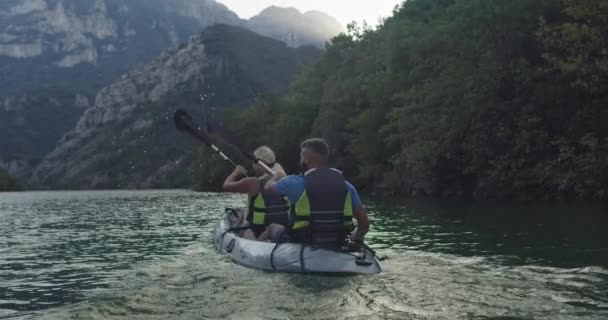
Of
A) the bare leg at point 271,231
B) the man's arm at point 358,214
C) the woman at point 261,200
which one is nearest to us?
the man's arm at point 358,214

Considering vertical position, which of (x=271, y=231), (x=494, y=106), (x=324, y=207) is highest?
(x=494, y=106)

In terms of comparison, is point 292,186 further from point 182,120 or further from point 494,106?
point 494,106

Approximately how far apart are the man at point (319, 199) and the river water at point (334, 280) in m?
0.85

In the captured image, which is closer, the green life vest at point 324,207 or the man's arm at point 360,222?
the green life vest at point 324,207

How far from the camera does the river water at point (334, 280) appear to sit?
298 inches

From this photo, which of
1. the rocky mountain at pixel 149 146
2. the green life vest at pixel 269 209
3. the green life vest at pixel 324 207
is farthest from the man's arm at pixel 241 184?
the rocky mountain at pixel 149 146

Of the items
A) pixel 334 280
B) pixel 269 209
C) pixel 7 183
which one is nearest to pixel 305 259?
pixel 334 280

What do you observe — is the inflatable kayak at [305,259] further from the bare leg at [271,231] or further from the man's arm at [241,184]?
the man's arm at [241,184]

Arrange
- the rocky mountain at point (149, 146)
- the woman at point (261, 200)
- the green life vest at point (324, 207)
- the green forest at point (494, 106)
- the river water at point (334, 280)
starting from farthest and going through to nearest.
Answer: the rocky mountain at point (149, 146) → the green forest at point (494, 106) → the woman at point (261, 200) → the green life vest at point (324, 207) → the river water at point (334, 280)

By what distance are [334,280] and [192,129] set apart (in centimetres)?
711

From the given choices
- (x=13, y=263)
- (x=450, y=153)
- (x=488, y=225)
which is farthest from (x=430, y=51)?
(x=13, y=263)

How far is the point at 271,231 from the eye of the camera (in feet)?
40.8

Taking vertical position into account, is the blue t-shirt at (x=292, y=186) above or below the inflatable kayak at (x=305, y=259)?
above

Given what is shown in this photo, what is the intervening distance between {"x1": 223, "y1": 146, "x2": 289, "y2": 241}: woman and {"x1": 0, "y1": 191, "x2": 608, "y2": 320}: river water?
1.13m
